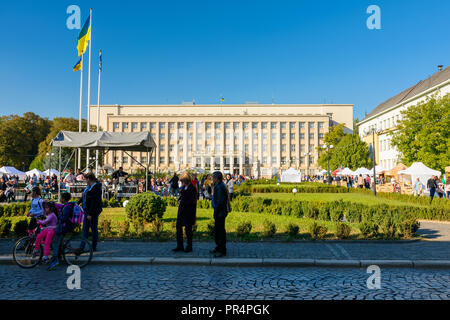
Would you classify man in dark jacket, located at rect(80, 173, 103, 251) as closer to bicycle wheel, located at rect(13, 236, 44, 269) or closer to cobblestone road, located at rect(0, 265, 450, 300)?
bicycle wheel, located at rect(13, 236, 44, 269)

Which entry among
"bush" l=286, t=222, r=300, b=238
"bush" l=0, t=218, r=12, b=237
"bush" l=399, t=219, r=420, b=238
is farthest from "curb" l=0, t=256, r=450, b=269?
"bush" l=399, t=219, r=420, b=238

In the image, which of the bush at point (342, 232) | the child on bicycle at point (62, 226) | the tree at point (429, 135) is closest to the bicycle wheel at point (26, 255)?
the child on bicycle at point (62, 226)

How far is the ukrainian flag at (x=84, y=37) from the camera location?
25203 millimetres

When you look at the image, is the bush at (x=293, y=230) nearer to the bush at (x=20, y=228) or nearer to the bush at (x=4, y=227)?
the bush at (x=20, y=228)

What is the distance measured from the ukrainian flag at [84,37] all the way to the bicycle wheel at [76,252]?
21.8 meters

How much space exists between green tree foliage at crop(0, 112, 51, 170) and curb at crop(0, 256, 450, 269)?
6410 centimetres

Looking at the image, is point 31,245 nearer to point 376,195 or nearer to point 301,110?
point 376,195

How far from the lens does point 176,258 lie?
7105 millimetres

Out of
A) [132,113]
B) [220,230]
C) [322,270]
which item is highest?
[132,113]

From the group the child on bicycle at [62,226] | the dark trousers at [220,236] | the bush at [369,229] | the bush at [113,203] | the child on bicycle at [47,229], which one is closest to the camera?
the child on bicycle at [62,226]

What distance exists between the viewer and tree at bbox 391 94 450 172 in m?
32.2

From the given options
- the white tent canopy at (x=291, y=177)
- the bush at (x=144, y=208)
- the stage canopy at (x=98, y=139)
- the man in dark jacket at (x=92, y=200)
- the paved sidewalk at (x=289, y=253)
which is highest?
the stage canopy at (x=98, y=139)

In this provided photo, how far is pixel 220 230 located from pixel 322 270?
2.20 metres

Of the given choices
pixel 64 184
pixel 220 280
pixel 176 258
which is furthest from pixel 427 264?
pixel 64 184
